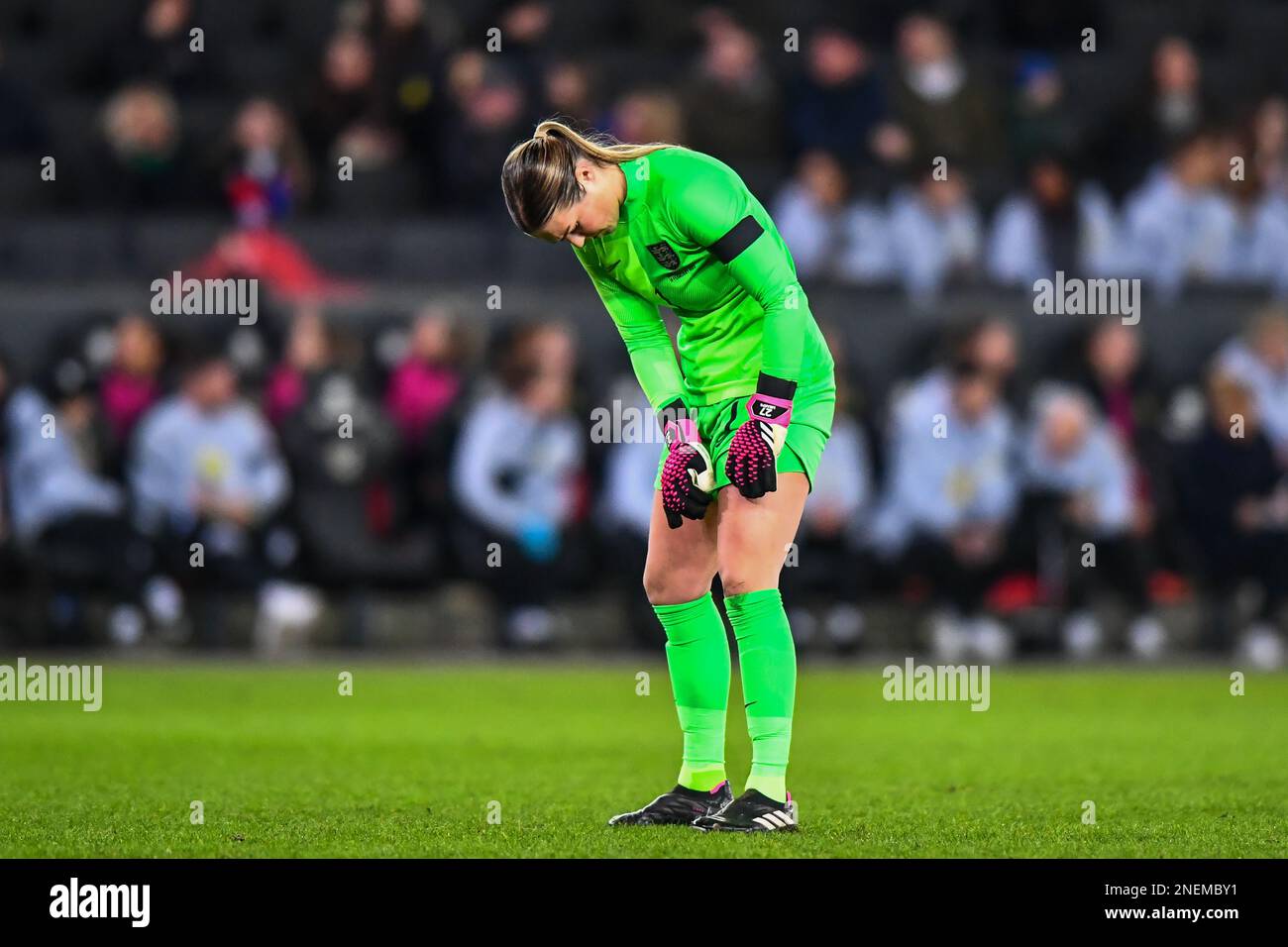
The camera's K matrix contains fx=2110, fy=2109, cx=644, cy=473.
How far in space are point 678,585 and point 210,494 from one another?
751cm

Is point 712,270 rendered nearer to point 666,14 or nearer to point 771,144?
point 771,144

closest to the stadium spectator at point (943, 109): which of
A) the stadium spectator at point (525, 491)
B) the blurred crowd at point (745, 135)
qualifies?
the blurred crowd at point (745, 135)

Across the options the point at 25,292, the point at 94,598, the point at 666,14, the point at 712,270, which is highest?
the point at 666,14

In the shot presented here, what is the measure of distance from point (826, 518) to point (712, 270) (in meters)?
7.32

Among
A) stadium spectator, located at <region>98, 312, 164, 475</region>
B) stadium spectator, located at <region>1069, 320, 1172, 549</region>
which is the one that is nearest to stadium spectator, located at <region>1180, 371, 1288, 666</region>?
stadium spectator, located at <region>1069, 320, 1172, 549</region>

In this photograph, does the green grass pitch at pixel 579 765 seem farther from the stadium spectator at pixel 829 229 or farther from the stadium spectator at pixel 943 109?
the stadium spectator at pixel 943 109

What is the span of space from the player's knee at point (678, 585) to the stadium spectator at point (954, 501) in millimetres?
7290

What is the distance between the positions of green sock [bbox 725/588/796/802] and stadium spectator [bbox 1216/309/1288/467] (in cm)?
906

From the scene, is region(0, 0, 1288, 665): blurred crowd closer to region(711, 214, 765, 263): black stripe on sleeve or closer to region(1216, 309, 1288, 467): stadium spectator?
region(1216, 309, 1288, 467): stadium spectator

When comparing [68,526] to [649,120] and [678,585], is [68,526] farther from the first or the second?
[678,585]

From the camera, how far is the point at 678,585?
6.74m

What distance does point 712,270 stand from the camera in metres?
6.55

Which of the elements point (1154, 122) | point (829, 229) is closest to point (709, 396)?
point (829, 229)
